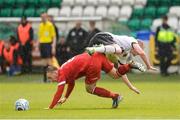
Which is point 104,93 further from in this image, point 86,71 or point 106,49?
point 106,49

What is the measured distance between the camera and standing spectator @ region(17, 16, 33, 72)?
30453 millimetres

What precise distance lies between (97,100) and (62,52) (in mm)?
12050

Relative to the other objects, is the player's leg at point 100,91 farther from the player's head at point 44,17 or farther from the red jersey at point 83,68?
the player's head at point 44,17

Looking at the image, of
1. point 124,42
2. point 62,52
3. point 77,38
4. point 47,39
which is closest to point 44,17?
point 47,39

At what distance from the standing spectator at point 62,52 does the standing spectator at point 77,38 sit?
1.01 feet

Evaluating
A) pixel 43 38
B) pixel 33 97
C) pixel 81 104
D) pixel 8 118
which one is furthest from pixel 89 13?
pixel 8 118

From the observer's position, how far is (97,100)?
19.0 meters

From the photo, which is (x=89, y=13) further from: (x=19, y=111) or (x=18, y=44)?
(x=19, y=111)

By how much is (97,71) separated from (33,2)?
2235 centimetres

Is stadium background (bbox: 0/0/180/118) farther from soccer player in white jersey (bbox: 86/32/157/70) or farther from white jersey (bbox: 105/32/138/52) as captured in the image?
white jersey (bbox: 105/32/138/52)

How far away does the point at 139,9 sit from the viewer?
36.8 m

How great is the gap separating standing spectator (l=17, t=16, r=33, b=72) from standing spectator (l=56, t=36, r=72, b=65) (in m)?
1.08

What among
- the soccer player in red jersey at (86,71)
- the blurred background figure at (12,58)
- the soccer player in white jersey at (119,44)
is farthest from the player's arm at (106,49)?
the blurred background figure at (12,58)

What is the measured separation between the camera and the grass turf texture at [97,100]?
14.9m
